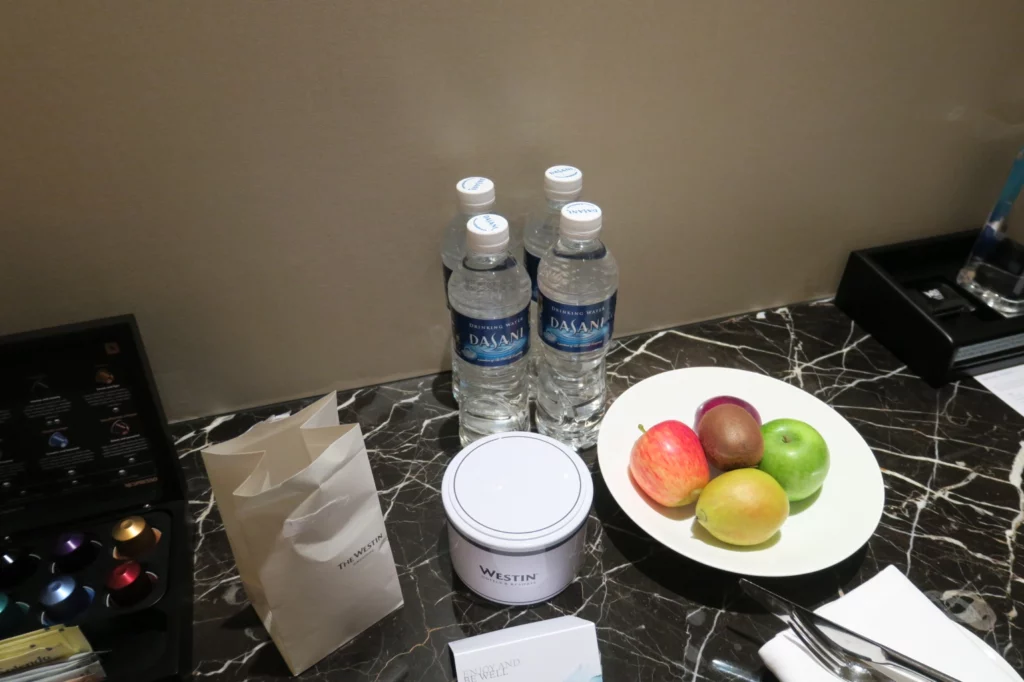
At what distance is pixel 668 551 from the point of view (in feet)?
2.66

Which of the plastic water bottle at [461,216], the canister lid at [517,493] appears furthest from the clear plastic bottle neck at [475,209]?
the canister lid at [517,493]

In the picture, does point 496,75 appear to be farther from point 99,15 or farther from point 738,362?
point 738,362

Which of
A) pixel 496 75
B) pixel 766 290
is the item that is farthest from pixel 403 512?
pixel 766 290

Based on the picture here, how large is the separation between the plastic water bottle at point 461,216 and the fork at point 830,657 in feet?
1.69

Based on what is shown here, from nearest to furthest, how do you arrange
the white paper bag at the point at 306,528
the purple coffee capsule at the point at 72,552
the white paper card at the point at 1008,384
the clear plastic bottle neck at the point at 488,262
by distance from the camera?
the white paper bag at the point at 306,528, the purple coffee capsule at the point at 72,552, the clear plastic bottle neck at the point at 488,262, the white paper card at the point at 1008,384

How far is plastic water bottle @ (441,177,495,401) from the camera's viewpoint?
826 millimetres

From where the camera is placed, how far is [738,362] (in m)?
1.10

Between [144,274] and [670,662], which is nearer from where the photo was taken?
[670,662]

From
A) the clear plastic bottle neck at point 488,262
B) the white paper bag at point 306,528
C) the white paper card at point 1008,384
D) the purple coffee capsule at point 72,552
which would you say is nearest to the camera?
the white paper bag at point 306,528

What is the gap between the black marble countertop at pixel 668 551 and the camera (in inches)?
28.2

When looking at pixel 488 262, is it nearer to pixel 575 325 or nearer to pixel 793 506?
pixel 575 325

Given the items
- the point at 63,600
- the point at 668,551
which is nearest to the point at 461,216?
the point at 668,551

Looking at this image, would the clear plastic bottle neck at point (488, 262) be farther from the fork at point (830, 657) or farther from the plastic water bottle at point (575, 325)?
the fork at point (830, 657)

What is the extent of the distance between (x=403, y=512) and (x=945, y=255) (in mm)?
1017
